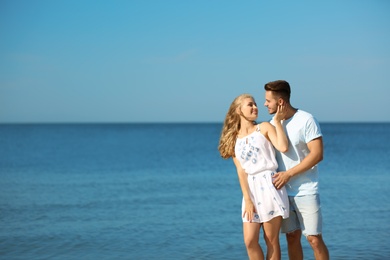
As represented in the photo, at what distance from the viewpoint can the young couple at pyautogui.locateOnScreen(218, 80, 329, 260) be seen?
4.79 metres

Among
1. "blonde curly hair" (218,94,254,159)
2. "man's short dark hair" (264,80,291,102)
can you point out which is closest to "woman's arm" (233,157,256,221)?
"blonde curly hair" (218,94,254,159)

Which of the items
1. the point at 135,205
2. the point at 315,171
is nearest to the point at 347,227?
the point at 135,205

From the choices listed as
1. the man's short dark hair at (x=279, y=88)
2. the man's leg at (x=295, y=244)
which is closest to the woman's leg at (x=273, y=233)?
the man's leg at (x=295, y=244)

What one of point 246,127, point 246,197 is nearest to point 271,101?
point 246,127

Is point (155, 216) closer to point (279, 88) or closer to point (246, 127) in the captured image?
point (246, 127)

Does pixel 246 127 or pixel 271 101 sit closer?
pixel 271 101

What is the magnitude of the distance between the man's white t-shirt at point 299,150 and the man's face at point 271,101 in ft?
0.36

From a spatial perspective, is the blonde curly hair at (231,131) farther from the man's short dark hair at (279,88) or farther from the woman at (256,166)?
the man's short dark hair at (279,88)

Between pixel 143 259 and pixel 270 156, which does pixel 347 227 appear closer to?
pixel 143 259

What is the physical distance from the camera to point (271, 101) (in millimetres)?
4812

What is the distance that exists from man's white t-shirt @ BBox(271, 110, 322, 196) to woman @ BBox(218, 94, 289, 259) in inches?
3.4

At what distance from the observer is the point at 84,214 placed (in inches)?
436

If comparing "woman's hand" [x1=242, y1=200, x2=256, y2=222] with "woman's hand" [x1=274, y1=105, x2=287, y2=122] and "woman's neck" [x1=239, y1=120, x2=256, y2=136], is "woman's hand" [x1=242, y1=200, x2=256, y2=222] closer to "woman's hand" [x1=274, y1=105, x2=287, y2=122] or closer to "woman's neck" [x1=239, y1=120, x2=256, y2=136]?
"woman's neck" [x1=239, y1=120, x2=256, y2=136]

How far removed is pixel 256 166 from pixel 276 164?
6.3 inches
